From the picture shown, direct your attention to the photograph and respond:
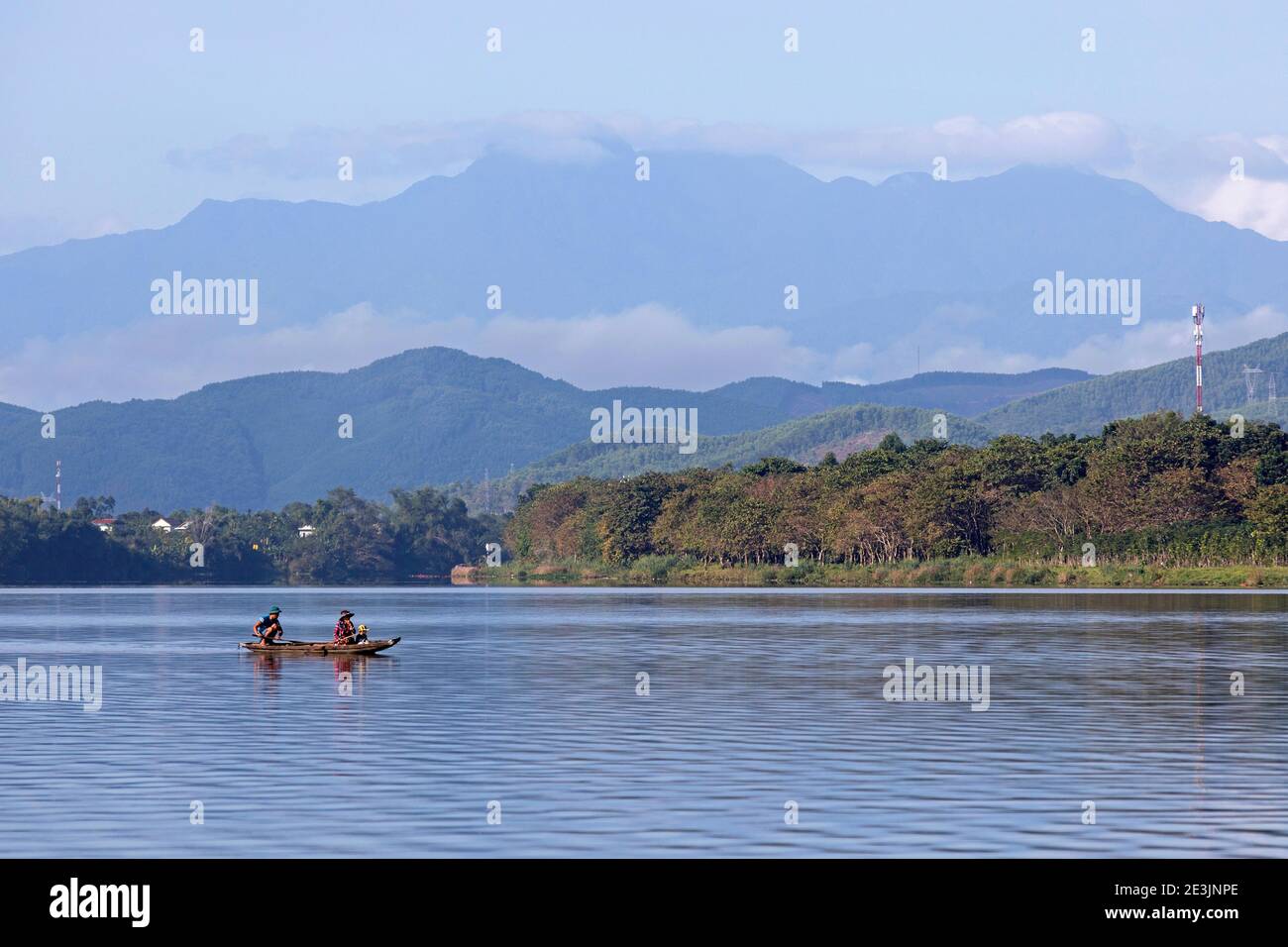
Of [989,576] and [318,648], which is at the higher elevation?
[989,576]

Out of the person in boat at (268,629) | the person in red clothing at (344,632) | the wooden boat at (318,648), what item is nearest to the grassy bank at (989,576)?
the person in red clothing at (344,632)

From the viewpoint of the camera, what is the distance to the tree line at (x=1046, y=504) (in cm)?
15288

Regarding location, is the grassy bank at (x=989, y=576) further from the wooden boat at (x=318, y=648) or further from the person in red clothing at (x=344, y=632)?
the wooden boat at (x=318, y=648)

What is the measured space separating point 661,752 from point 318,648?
104 ft

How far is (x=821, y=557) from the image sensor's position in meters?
186

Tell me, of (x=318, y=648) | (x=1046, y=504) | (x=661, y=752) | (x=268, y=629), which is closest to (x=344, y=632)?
(x=318, y=648)

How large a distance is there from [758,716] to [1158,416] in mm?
146489

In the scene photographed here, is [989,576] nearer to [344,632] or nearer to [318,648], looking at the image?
[344,632]

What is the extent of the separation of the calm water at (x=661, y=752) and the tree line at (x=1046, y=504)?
82646mm

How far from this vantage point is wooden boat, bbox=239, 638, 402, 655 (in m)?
63.5

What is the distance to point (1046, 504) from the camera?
541ft
